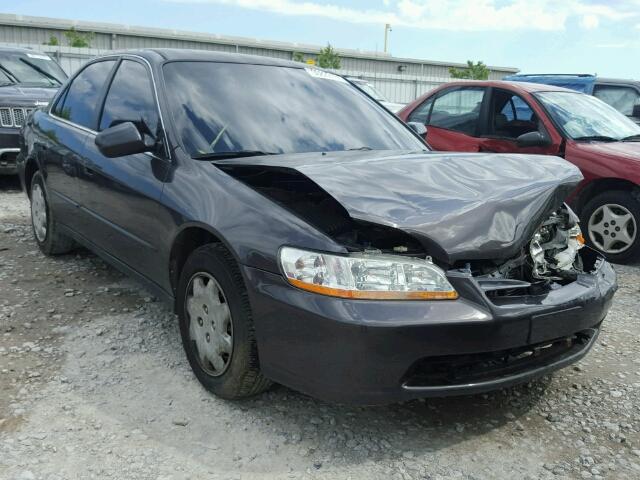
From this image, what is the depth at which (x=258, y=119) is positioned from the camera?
3.35 meters

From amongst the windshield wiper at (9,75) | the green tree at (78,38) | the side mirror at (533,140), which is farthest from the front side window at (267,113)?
the green tree at (78,38)

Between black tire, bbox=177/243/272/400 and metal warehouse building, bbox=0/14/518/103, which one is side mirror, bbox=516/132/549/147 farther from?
metal warehouse building, bbox=0/14/518/103

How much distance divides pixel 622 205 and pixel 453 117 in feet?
7.00

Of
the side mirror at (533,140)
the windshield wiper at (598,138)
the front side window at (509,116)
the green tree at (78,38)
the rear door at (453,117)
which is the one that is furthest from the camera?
the green tree at (78,38)

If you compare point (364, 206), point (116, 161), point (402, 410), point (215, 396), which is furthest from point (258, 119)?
point (402, 410)

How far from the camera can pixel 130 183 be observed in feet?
11.3

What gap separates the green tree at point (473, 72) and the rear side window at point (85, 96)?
36.2m

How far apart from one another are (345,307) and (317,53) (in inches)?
1447

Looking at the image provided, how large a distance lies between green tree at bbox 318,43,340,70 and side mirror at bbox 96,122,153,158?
98.1 ft

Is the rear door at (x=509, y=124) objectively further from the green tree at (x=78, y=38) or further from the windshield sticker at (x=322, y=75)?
the green tree at (x=78, y=38)

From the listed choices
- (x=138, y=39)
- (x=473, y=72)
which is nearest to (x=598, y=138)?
(x=138, y=39)

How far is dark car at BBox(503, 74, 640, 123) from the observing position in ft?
31.8

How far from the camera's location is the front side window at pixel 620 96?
9.66m

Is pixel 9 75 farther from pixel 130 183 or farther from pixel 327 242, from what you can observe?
pixel 327 242
